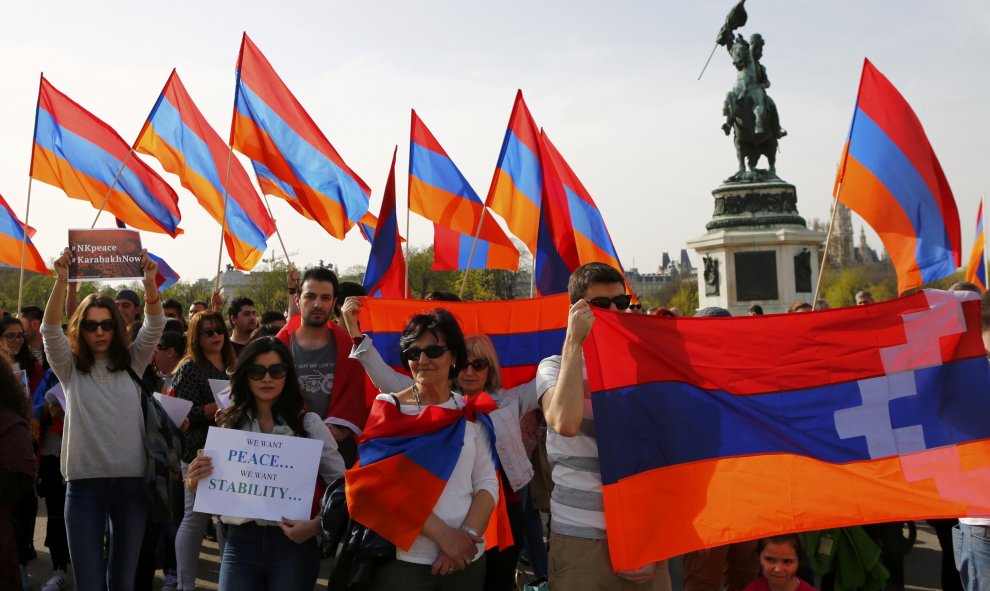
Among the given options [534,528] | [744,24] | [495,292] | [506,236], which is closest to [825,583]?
[534,528]

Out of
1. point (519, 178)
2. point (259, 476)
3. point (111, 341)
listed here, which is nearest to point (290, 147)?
point (519, 178)

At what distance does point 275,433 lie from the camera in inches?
155

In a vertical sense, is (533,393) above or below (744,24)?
below

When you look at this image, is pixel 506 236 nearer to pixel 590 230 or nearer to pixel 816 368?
pixel 590 230

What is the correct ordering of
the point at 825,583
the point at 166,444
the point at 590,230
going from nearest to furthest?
the point at 166,444 < the point at 825,583 < the point at 590,230

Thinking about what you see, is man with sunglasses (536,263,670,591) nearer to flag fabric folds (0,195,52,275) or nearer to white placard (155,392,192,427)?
white placard (155,392,192,427)

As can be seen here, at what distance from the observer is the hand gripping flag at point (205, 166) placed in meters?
10.5

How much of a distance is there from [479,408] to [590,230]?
6.12m

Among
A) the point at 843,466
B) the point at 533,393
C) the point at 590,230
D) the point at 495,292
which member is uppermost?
the point at 495,292

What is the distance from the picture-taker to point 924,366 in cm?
402

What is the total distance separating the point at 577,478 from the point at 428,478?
22.4 inches

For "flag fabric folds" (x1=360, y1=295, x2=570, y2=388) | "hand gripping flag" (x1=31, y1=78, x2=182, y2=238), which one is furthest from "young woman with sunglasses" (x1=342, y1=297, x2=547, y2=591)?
"hand gripping flag" (x1=31, y1=78, x2=182, y2=238)

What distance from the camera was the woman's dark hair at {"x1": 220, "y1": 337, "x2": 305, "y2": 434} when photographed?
3990mm

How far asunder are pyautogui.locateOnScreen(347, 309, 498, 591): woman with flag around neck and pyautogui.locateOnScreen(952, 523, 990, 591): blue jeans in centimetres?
197
